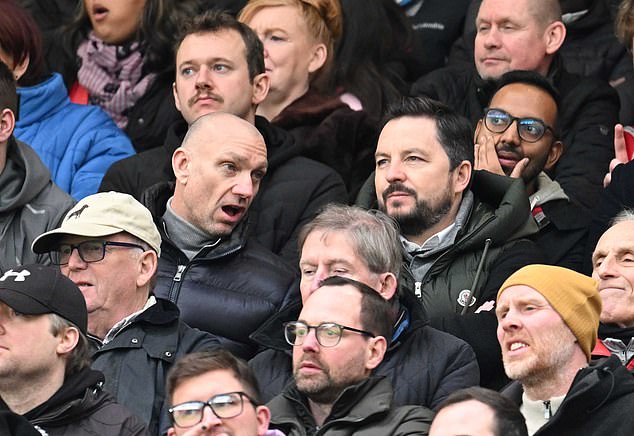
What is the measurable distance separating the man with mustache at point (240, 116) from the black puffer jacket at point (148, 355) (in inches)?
48.4

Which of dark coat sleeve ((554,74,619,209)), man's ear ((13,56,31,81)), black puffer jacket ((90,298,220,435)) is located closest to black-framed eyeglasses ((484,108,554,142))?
dark coat sleeve ((554,74,619,209))

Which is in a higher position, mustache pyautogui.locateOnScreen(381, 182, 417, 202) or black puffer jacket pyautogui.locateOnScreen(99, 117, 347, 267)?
mustache pyautogui.locateOnScreen(381, 182, 417, 202)

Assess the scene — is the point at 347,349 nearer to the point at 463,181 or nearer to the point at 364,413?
the point at 364,413

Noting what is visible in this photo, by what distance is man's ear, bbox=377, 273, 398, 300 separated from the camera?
8.20 metres

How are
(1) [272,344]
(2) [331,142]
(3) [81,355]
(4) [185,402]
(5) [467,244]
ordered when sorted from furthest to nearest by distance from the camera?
(2) [331,142] < (5) [467,244] < (1) [272,344] < (3) [81,355] < (4) [185,402]

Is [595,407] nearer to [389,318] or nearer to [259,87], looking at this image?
[389,318]

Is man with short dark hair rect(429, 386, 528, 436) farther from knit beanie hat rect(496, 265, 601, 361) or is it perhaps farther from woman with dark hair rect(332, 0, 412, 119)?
woman with dark hair rect(332, 0, 412, 119)

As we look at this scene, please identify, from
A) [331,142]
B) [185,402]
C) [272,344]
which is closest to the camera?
[185,402]

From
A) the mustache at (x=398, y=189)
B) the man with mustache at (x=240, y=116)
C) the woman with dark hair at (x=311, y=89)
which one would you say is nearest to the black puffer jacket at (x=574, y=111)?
the woman with dark hair at (x=311, y=89)

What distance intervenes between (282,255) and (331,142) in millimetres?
1049

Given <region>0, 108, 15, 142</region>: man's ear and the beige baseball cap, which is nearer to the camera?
the beige baseball cap

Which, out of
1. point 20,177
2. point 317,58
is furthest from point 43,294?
point 317,58

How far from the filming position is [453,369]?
800 centimetres

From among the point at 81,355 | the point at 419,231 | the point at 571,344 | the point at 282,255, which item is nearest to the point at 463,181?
the point at 419,231
